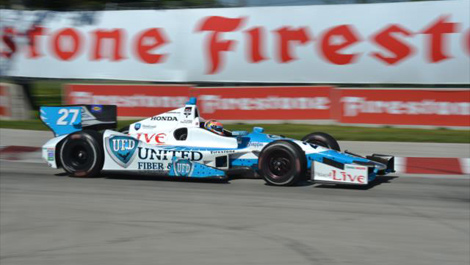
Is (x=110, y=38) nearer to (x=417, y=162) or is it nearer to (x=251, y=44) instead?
(x=251, y=44)

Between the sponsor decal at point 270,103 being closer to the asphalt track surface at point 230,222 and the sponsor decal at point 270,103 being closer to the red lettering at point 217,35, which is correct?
the red lettering at point 217,35

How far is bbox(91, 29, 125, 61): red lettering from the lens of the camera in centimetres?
1902

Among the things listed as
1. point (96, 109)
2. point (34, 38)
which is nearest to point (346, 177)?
point (96, 109)

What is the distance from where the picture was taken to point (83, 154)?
9711 millimetres

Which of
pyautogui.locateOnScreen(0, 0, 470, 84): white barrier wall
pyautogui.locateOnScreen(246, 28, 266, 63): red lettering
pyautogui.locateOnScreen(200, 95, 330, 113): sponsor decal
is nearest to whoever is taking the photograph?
pyautogui.locateOnScreen(200, 95, 330, 113): sponsor decal

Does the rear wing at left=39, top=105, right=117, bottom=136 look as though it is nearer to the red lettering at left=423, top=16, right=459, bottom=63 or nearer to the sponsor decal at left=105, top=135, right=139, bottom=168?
the sponsor decal at left=105, top=135, right=139, bottom=168

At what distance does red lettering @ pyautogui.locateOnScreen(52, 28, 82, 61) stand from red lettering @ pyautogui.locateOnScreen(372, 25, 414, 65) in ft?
28.8

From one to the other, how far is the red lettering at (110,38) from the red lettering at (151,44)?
63 centimetres

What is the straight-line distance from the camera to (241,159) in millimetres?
9117

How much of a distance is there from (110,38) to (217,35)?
10.9ft

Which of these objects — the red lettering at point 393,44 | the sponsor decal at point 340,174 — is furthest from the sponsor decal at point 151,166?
the red lettering at point 393,44

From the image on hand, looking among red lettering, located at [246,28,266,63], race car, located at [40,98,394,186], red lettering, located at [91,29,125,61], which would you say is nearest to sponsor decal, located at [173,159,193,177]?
race car, located at [40,98,394,186]

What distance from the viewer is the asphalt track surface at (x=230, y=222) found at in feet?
18.7

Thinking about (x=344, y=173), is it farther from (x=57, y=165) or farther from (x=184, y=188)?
(x=57, y=165)
